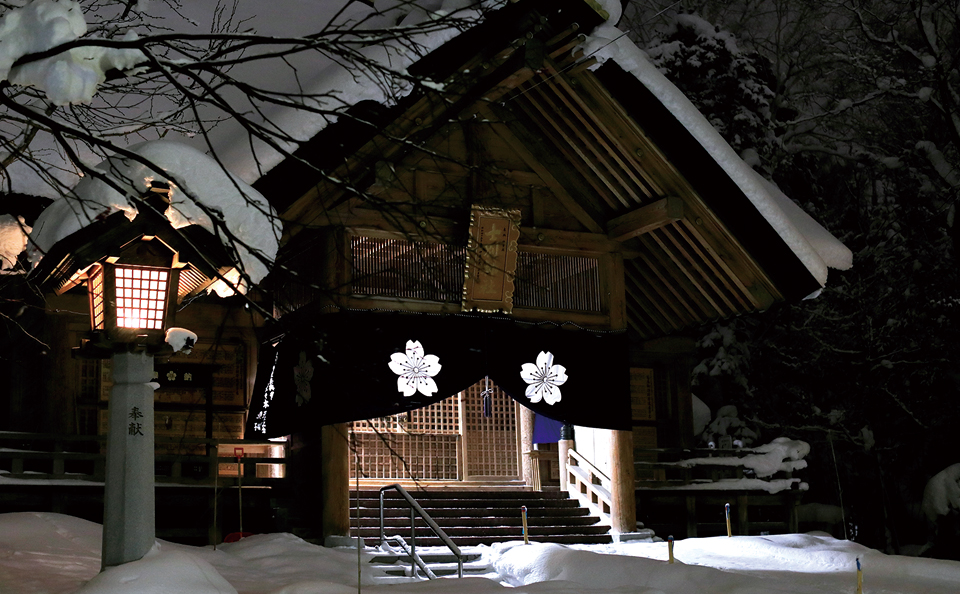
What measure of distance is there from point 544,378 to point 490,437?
5.28m

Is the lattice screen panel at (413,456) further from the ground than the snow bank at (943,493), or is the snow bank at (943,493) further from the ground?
the lattice screen panel at (413,456)

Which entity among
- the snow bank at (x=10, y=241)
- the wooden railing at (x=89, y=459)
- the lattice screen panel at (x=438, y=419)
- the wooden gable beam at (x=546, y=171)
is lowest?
the wooden railing at (x=89, y=459)

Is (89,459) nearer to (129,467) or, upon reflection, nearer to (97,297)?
A: (97,297)

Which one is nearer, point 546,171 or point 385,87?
point 385,87

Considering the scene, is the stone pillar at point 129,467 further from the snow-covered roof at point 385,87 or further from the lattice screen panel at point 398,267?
the lattice screen panel at point 398,267

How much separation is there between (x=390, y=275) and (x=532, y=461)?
627 cm

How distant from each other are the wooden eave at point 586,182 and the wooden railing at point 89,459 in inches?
A: 119

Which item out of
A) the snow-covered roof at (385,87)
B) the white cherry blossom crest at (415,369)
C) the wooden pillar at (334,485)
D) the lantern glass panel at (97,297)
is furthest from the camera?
the white cherry blossom crest at (415,369)

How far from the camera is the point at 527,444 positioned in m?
18.0

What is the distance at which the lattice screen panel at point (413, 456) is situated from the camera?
17016mm

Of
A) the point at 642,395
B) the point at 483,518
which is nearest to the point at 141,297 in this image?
the point at 483,518

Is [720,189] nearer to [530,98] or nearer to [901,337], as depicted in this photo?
[530,98]

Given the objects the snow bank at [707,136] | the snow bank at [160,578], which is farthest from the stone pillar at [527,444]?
the snow bank at [160,578]

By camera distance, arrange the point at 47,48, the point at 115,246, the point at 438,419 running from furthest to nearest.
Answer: the point at 438,419, the point at 115,246, the point at 47,48
